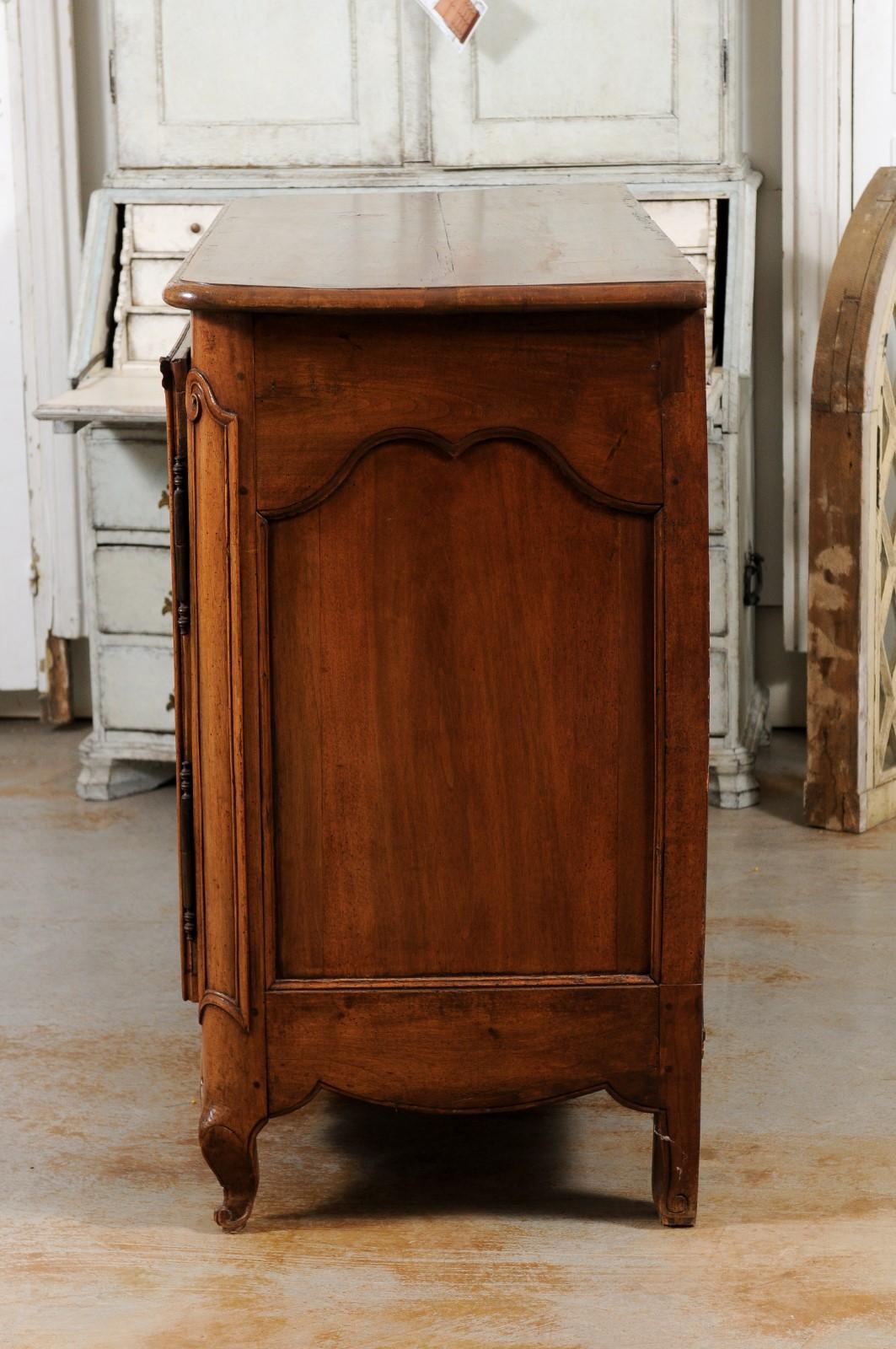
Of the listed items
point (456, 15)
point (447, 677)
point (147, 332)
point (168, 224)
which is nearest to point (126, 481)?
point (147, 332)

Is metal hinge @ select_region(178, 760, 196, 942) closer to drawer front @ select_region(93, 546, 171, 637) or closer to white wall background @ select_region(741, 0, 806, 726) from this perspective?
drawer front @ select_region(93, 546, 171, 637)

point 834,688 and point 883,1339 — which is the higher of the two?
point 834,688

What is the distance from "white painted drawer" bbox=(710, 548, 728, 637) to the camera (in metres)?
3.30

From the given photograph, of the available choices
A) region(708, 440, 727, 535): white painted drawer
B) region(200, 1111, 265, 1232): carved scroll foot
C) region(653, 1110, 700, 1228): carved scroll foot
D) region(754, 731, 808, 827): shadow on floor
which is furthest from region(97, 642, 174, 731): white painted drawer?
region(653, 1110, 700, 1228): carved scroll foot

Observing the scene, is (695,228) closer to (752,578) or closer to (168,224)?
(752,578)

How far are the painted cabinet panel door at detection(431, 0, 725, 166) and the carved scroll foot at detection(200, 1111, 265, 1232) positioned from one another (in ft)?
7.60

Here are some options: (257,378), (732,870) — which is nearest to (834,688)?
(732,870)

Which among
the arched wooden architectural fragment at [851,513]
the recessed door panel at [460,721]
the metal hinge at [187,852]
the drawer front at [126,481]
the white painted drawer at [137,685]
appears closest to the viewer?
A: the recessed door panel at [460,721]

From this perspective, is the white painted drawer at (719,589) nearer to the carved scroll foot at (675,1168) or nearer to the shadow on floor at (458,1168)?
the shadow on floor at (458,1168)

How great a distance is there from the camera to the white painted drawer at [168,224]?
3.53 metres

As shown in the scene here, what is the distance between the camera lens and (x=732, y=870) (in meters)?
3.08

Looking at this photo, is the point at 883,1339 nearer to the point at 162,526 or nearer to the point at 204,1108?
the point at 204,1108

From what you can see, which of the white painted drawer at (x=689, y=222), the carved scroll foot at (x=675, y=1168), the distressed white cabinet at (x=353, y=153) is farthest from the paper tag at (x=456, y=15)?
the carved scroll foot at (x=675, y=1168)

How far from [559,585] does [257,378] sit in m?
0.38
